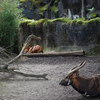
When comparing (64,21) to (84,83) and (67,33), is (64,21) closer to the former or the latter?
(67,33)

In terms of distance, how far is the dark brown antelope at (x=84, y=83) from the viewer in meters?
5.59

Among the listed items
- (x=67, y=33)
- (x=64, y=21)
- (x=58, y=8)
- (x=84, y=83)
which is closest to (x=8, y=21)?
(x=64, y=21)

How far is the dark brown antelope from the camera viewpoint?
5586 millimetres

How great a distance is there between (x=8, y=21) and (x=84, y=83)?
38.3 ft

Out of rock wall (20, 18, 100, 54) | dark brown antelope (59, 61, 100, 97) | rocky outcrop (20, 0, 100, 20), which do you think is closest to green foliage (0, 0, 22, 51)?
rock wall (20, 18, 100, 54)

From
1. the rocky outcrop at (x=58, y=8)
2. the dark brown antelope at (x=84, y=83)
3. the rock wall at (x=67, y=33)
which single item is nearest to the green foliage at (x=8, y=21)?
the rock wall at (x=67, y=33)

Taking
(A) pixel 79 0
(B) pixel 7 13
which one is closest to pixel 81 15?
(A) pixel 79 0

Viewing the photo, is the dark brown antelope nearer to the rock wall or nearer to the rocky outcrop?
the rock wall

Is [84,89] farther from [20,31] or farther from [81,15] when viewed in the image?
[81,15]

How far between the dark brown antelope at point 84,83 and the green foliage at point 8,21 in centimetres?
1119

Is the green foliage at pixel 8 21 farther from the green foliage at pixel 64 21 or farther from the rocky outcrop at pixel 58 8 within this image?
the rocky outcrop at pixel 58 8

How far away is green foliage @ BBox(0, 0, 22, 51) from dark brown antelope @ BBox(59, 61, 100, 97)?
441 inches

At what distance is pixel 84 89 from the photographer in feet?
18.5

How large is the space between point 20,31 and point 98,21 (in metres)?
5.04
